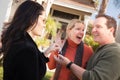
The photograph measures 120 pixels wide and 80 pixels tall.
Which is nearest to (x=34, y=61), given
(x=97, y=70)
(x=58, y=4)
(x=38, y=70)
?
(x=38, y=70)

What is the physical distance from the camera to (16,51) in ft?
11.0

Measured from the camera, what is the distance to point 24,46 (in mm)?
3367

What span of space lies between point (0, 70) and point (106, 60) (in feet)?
26.1

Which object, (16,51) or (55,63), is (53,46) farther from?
(16,51)

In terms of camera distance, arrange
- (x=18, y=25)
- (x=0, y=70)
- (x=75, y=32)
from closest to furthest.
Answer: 1. (x=18, y=25)
2. (x=75, y=32)
3. (x=0, y=70)

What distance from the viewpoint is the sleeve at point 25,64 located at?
3330 millimetres

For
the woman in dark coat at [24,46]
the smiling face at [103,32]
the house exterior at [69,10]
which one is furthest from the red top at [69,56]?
the house exterior at [69,10]

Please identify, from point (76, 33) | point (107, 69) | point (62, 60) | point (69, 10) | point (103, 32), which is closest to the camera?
point (107, 69)

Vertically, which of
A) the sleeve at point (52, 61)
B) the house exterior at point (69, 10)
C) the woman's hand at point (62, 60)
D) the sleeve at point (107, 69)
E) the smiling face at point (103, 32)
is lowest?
the house exterior at point (69, 10)

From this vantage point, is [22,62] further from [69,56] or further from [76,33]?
[76,33]

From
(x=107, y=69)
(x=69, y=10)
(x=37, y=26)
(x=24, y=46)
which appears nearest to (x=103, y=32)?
(x=107, y=69)

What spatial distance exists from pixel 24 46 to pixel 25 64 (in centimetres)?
17

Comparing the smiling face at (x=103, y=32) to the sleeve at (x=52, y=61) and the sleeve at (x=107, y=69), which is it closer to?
the sleeve at (x=107, y=69)

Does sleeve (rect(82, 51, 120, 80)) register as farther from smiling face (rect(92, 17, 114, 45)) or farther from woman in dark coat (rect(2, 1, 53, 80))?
woman in dark coat (rect(2, 1, 53, 80))
